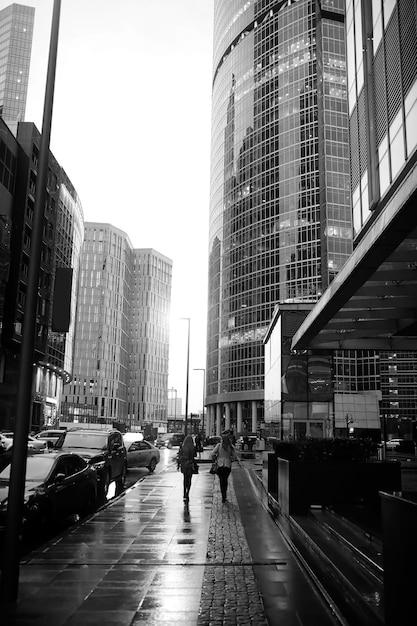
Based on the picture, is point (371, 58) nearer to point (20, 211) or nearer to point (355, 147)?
point (355, 147)

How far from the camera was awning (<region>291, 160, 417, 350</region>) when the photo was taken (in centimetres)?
913

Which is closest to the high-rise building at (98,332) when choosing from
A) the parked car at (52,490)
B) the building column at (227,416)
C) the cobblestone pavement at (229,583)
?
the building column at (227,416)

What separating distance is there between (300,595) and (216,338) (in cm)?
11408

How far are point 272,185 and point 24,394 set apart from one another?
101m

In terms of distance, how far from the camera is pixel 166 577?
7105mm

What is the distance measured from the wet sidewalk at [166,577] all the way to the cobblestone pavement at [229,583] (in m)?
0.01

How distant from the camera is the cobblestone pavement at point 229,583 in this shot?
558 centimetres

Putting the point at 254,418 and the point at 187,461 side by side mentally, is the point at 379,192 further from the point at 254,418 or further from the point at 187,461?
the point at 254,418

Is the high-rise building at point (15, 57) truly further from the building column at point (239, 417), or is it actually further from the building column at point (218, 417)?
the building column at point (239, 417)

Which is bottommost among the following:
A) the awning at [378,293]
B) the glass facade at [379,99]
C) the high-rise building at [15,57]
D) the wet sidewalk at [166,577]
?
the wet sidewalk at [166,577]

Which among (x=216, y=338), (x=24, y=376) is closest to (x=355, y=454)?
(x=24, y=376)

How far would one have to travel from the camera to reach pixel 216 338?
120 meters

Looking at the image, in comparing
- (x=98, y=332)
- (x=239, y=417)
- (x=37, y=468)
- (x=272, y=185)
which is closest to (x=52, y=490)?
(x=37, y=468)

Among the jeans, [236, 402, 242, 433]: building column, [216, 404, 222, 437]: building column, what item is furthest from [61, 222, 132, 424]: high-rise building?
the jeans
